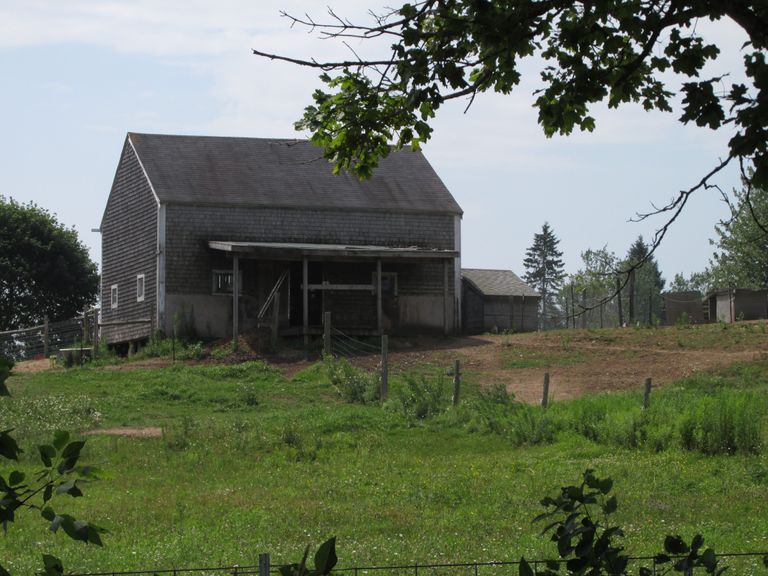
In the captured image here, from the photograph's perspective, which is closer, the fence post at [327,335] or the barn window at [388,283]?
the fence post at [327,335]

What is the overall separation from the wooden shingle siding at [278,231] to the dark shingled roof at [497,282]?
4.67m

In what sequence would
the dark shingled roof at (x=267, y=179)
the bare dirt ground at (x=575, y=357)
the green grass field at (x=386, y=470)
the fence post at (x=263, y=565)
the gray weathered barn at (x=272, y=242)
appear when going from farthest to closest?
the dark shingled roof at (x=267, y=179), the gray weathered barn at (x=272, y=242), the bare dirt ground at (x=575, y=357), the green grass field at (x=386, y=470), the fence post at (x=263, y=565)

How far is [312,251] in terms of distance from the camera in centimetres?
3644

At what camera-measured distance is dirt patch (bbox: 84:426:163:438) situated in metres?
22.5

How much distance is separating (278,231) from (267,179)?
2186mm

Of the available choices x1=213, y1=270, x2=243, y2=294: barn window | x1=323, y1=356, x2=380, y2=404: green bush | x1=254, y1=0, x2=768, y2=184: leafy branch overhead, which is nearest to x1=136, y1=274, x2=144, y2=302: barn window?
x1=213, y1=270, x2=243, y2=294: barn window

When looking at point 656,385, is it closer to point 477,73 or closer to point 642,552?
point 642,552

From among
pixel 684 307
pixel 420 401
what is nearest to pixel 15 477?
pixel 420 401

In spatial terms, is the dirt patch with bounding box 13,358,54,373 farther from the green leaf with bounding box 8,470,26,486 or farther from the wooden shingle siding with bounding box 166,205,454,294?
the green leaf with bounding box 8,470,26,486

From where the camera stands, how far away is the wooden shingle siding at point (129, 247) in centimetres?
3956

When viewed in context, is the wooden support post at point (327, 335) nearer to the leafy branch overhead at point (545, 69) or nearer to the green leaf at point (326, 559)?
the leafy branch overhead at point (545, 69)

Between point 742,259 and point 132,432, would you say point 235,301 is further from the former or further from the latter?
point 742,259

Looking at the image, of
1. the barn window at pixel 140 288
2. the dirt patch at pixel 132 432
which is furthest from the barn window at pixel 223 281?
the dirt patch at pixel 132 432

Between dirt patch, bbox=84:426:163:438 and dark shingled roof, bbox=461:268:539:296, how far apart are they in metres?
22.8
